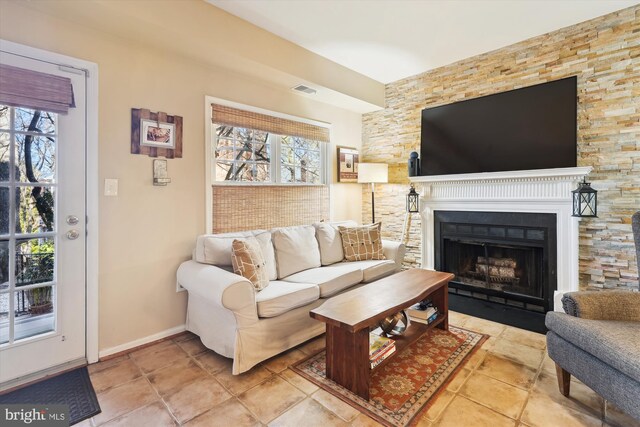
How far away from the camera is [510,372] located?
208 cm

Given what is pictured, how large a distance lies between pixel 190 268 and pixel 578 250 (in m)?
3.25

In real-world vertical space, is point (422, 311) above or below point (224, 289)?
below

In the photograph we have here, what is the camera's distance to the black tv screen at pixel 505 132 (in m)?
2.78

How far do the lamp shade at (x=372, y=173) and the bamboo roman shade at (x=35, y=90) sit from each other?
2.88 metres

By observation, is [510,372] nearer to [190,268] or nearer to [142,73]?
[190,268]

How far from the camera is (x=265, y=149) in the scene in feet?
11.2

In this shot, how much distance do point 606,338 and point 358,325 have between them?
1.21 m

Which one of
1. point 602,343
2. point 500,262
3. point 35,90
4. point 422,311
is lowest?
point 422,311

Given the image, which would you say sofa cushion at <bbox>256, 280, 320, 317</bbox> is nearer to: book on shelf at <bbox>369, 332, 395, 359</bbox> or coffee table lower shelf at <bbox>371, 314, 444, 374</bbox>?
book on shelf at <bbox>369, 332, 395, 359</bbox>

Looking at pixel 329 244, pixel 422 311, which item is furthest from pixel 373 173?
pixel 422 311

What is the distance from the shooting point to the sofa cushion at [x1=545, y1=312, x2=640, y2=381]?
1.40 metres

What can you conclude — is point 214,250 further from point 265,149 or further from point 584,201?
point 584,201

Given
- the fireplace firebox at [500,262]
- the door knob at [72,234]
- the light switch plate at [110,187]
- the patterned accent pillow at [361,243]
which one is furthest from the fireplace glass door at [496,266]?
the door knob at [72,234]

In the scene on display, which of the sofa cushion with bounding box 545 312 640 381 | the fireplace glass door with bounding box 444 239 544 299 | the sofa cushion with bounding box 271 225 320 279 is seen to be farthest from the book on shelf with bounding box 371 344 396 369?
the fireplace glass door with bounding box 444 239 544 299
